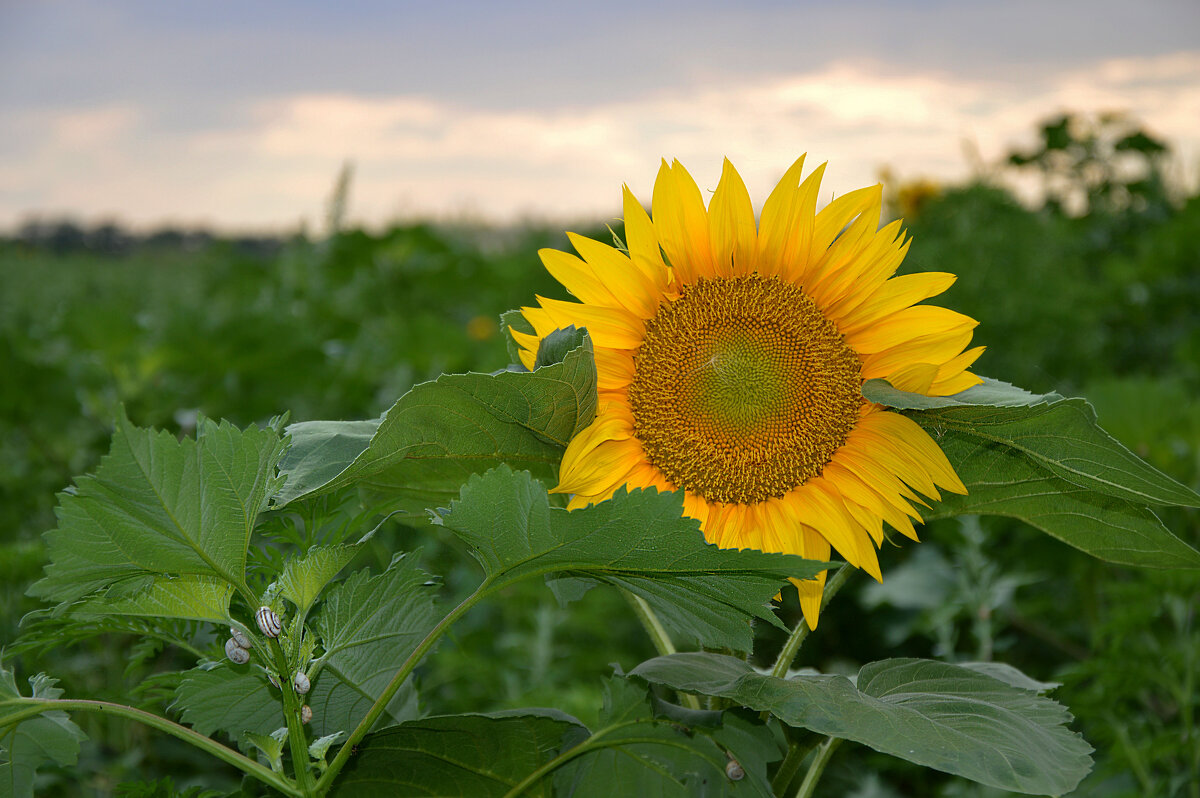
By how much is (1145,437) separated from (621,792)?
5.11 ft

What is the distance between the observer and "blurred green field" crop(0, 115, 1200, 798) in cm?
153

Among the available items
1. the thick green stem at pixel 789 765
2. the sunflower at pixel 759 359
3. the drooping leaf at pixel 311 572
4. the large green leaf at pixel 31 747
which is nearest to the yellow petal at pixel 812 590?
the sunflower at pixel 759 359

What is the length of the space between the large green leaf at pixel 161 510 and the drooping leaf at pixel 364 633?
0.09 m

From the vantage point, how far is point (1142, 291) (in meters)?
3.42

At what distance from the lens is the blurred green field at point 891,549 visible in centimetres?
153

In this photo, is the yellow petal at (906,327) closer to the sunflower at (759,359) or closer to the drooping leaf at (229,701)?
the sunflower at (759,359)

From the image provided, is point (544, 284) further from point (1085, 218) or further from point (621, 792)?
point (1085, 218)

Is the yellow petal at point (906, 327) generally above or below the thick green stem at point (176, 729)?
above

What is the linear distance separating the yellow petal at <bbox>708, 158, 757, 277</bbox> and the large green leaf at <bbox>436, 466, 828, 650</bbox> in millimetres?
263

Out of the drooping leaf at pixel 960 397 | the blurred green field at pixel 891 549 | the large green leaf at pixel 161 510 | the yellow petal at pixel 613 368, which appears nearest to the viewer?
the large green leaf at pixel 161 510

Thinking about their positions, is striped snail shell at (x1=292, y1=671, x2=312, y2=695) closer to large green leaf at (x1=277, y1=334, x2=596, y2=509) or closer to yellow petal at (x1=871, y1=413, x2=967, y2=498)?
large green leaf at (x1=277, y1=334, x2=596, y2=509)

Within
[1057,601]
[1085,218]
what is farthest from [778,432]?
[1085,218]

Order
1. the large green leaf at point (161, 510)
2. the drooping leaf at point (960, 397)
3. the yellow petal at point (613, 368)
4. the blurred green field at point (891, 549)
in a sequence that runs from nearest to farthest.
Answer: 1. the large green leaf at point (161, 510)
2. the drooping leaf at point (960, 397)
3. the yellow petal at point (613, 368)
4. the blurred green field at point (891, 549)

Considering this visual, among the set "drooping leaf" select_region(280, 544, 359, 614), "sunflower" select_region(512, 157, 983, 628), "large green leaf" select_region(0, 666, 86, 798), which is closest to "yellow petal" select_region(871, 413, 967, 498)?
"sunflower" select_region(512, 157, 983, 628)
